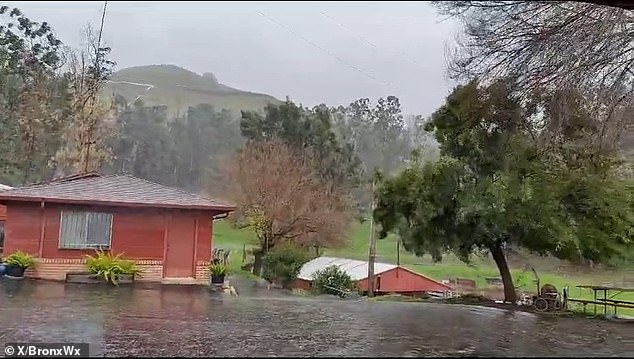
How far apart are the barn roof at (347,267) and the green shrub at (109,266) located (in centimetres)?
714

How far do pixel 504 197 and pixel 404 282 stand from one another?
8.42 metres

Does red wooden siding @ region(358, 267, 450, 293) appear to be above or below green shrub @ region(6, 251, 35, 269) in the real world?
below

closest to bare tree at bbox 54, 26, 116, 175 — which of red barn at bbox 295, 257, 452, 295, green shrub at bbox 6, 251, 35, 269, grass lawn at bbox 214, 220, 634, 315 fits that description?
grass lawn at bbox 214, 220, 634, 315

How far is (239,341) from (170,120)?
14.9m

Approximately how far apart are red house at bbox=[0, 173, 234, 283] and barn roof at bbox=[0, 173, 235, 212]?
2cm

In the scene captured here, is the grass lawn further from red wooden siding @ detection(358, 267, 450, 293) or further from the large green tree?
the large green tree

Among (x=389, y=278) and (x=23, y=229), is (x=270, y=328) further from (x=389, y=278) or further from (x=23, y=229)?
(x=389, y=278)

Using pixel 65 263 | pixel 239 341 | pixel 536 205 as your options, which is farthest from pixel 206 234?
pixel 239 341

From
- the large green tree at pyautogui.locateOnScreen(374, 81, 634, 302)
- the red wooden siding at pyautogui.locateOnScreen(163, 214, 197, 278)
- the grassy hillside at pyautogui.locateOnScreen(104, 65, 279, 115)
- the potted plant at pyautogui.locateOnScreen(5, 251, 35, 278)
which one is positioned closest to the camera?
the large green tree at pyautogui.locateOnScreen(374, 81, 634, 302)

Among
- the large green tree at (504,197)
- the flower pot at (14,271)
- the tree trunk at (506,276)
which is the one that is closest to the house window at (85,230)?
the flower pot at (14,271)

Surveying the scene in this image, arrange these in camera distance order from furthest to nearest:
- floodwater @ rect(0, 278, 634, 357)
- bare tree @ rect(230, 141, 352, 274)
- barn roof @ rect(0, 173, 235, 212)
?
bare tree @ rect(230, 141, 352, 274) < barn roof @ rect(0, 173, 235, 212) < floodwater @ rect(0, 278, 634, 357)

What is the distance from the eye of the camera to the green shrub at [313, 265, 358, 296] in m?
17.5

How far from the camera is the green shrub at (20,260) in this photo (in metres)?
11.9

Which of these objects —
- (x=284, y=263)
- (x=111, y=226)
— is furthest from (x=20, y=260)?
(x=284, y=263)
